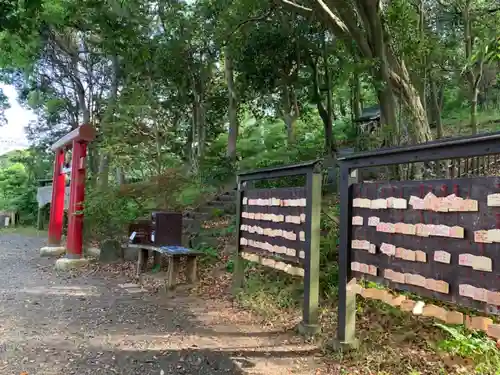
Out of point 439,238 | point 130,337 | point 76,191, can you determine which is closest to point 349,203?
point 439,238

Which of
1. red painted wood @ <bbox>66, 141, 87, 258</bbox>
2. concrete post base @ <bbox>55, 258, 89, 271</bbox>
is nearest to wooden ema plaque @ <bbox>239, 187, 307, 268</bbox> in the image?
concrete post base @ <bbox>55, 258, 89, 271</bbox>

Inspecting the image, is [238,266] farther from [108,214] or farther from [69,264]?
[108,214]

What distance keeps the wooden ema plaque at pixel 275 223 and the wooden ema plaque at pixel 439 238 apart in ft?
3.61

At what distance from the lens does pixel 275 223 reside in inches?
199

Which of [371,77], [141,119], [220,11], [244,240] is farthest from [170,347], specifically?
[141,119]

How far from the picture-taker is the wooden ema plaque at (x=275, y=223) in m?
4.56

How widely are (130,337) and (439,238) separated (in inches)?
121

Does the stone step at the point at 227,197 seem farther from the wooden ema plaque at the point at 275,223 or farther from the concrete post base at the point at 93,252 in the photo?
the wooden ema plaque at the point at 275,223

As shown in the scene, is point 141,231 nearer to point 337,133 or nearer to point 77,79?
point 337,133

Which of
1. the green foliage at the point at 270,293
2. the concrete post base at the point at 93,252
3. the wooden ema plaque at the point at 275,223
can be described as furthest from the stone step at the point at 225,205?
the wooden ema plaque at the point at 275,223

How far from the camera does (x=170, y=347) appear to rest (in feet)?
13.3

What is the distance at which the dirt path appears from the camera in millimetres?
3592

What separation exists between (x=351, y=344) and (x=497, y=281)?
158 centimetres

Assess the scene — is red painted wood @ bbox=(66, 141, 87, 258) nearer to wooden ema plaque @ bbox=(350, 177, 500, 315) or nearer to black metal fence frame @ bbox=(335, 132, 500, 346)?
black metal fence frame @ bbox=(335, 132, 500, 346)
